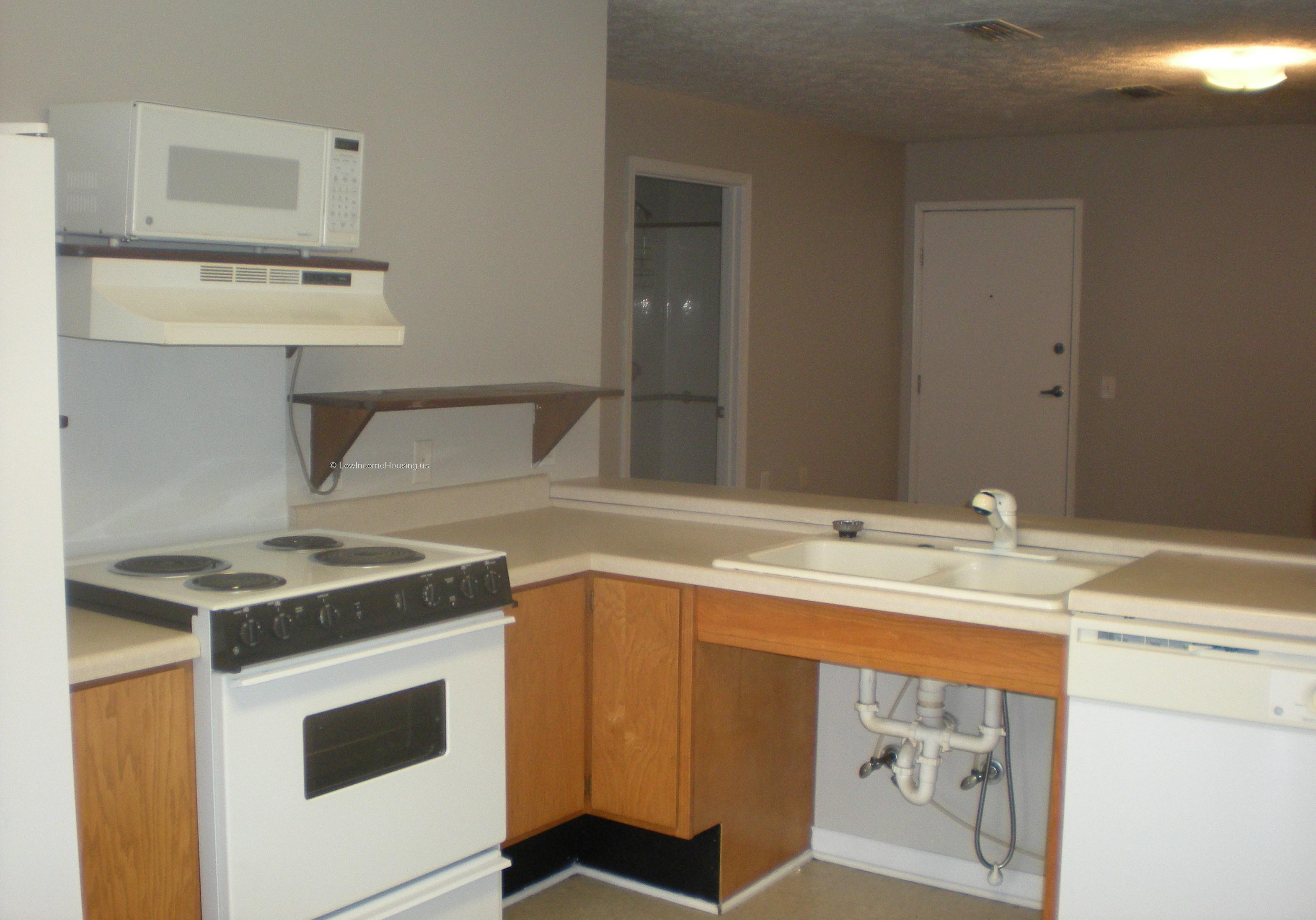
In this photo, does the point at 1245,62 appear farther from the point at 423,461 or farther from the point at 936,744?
the point at 423,461

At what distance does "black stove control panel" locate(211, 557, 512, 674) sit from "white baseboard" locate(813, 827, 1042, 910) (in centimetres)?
127

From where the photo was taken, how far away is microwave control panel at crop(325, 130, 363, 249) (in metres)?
2.42

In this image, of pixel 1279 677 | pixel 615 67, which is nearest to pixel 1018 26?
pixel 615 67

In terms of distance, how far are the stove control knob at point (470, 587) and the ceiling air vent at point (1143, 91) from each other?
4185 mm

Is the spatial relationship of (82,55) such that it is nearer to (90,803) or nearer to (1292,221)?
(90,803)

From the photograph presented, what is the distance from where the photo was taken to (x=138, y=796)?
194 centimetres

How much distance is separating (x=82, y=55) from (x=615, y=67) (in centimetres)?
294

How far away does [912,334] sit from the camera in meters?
7.46

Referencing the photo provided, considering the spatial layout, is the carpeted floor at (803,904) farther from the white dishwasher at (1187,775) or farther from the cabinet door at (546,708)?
the white dishwasher at (1187,775)

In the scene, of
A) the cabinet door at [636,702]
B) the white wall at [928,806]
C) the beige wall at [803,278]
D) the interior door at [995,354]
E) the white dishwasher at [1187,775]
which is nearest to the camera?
the white dishwasher at [1187,775]

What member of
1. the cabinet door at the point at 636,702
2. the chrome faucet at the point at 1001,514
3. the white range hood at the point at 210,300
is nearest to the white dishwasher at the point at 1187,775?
the chrome faucet at the point at 1001,514

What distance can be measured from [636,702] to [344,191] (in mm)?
1295

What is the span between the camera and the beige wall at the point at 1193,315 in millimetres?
6367

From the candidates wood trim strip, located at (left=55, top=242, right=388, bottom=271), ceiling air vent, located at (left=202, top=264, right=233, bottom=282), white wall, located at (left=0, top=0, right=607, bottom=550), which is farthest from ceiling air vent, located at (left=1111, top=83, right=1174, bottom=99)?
ceiling air vent, located at (left=202, top=264, right=233, bottom=282)
